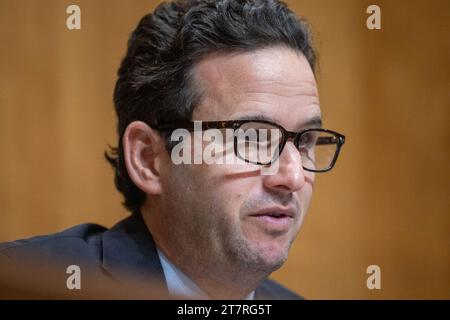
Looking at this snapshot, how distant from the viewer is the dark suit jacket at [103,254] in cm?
161

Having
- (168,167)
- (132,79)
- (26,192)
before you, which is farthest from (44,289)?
(132,79)

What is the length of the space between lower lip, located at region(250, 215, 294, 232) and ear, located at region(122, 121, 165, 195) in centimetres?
27

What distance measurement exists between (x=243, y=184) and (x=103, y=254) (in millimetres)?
402

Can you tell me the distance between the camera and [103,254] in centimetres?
162

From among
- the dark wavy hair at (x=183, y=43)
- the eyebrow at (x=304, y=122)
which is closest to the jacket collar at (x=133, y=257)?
the dark wavy hair at (x=183, y=43)

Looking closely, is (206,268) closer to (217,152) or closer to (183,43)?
(217,152)

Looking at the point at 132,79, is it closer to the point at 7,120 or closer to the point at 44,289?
the point at 7,120

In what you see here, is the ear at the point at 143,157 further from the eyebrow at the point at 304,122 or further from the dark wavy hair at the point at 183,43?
the eyebrow at the point at 304,122

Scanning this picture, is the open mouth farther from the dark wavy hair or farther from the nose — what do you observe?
the dark wavy hair

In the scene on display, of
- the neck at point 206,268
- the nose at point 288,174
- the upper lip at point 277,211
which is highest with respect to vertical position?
the nose at point 288,174

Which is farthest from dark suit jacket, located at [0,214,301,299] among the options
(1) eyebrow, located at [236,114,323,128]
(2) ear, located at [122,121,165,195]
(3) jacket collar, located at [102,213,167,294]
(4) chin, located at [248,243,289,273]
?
(1) eyebrow, located at [236,114,323,128]

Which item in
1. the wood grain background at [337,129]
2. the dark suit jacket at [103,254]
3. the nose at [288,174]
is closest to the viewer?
the nose at [288,174]

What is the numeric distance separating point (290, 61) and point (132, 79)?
41 cm

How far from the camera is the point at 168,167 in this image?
159 cm
